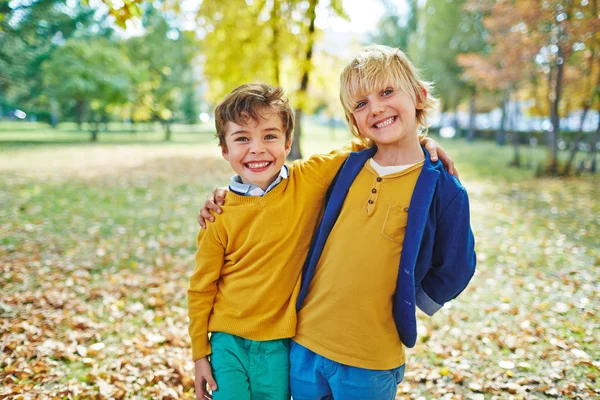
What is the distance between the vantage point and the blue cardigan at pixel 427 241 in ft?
5.56

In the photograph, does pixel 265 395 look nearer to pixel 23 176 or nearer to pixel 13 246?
pixel 13 246

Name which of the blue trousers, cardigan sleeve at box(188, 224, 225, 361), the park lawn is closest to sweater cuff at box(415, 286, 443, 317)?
the blue trousers

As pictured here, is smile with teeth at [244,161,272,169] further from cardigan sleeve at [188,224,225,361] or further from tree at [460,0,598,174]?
tree at [460,0,598,174]

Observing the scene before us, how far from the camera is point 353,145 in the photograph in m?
2.19

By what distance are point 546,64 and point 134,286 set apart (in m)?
13.5

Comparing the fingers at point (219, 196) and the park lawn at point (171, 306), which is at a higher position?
the fingers at point (219, 196)

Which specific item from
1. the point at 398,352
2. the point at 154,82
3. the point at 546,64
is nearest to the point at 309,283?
the point at 398,352

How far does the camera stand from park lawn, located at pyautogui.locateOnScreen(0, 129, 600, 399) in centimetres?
321

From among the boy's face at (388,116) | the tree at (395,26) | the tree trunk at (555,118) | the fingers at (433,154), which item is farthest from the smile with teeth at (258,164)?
the tree at (395,26)

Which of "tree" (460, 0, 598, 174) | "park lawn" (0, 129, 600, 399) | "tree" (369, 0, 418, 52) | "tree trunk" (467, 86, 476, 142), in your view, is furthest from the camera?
"tree" (369, 0, 418, 52)

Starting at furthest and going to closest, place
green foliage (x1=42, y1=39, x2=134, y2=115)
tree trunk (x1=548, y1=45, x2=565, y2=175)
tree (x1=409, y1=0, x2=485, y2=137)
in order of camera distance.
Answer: tree (x1=409, y1=0, x2=485, y2=137) → green foliage (x1=42, y1=39, x2=134, y2=115) → tree trunk (x1=548, y1=45, x2=565, y2=175)

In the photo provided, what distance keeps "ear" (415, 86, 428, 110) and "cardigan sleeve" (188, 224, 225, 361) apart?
44.3 inches

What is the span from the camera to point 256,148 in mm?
1885

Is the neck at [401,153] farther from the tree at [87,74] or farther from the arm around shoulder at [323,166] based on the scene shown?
the tree at [87,74]
